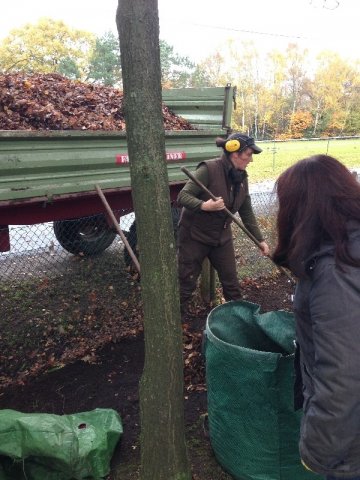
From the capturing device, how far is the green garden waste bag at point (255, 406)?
209 centimetres

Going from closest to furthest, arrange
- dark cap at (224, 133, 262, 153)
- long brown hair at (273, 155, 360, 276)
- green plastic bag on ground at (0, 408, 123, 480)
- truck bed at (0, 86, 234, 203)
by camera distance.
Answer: long brown hair at (273, 155, 360, 276) → green plastic bag on ground at (0, 408, 123, 480) → dark cap at (224, 133, 262, 153) → truck bed at (0, 86, 234, 203)

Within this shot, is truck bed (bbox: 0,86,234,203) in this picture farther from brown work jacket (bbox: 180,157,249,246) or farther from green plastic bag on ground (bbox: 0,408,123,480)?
green plastic bag on ground (bbox: 0,408,123,480)

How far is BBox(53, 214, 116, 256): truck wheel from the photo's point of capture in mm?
5672

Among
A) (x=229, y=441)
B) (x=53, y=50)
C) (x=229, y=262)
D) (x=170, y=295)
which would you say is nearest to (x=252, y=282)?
(x=229, y=262)

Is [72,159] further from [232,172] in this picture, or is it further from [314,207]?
[314,207]

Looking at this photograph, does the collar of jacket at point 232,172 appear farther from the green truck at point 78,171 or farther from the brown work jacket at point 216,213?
the green truck at point 78,171

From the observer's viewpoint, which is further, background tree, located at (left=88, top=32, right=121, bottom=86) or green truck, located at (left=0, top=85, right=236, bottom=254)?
background tree, located at (left=88, top=32, right=121, bottom=86)

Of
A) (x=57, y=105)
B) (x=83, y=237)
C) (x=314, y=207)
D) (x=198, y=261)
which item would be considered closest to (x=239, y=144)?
(x=198, y=261)

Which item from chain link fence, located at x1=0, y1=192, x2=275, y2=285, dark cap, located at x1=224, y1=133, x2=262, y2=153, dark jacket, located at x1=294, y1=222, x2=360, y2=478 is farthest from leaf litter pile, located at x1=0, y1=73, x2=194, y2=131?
dark jacket, located at x1=294, y1=222, x2=360, y2=478

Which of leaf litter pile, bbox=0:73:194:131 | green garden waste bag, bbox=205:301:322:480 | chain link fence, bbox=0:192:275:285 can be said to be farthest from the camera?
chain link fence, bbox=0:192:275:285

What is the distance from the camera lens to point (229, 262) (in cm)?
396

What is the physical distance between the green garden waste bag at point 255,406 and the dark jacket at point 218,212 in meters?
1.32

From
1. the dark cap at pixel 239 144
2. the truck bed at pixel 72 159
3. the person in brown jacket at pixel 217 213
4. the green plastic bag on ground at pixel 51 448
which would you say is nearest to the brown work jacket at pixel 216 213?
the person in brown jacket at pixel 217 213

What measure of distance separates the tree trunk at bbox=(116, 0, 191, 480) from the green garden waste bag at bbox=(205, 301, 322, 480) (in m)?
0.26
